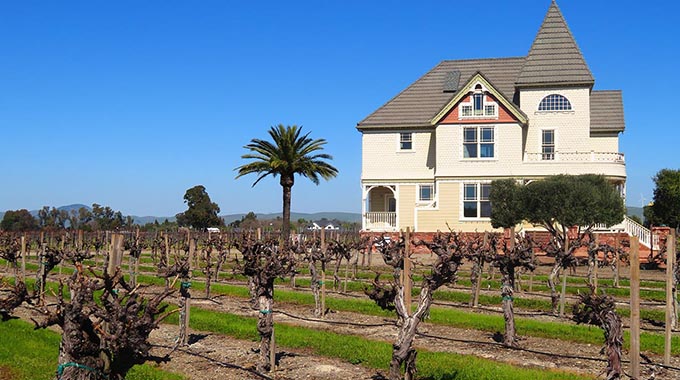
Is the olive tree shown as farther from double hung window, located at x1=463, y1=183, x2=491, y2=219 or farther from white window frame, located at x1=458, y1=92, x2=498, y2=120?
white window frame, located at x1=458, y1=92, x2=498, y2=120

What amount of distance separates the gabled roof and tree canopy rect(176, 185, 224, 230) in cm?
5133

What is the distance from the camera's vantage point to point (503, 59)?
52781 mm

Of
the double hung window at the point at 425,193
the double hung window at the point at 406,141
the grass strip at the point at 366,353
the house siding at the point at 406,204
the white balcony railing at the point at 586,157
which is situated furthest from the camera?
the double hung window at the point at 406,141

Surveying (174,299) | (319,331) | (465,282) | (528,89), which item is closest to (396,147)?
(528,89)

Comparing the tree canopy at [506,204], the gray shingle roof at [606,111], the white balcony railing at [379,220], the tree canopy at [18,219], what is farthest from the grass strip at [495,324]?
the tree canopy at [18,219]

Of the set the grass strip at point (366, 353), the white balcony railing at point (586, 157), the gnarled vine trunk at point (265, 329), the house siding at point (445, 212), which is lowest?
the grass strip at point (366, 353)

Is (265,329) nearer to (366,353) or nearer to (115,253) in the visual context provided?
(366,353)

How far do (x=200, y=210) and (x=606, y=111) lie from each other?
5368 centimetres

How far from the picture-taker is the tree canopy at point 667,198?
56.4 metres

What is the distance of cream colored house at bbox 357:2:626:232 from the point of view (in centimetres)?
4522

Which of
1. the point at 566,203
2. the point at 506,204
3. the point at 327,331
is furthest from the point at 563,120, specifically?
the point at 327,331

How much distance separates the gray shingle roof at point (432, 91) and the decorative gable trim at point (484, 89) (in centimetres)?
141

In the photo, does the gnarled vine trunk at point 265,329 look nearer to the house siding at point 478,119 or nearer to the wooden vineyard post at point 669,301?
the wooden vineyard post at point 669,301

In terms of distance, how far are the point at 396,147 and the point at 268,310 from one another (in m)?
36.6
